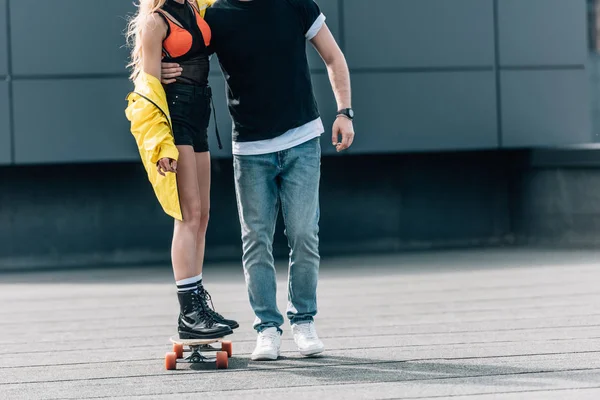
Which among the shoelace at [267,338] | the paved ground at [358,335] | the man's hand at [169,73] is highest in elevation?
the man's hand at [169,73]

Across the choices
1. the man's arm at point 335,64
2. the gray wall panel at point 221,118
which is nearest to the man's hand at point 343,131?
the man's arm at point 335,64

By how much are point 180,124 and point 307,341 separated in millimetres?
1147

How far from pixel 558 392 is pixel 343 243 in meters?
6.53

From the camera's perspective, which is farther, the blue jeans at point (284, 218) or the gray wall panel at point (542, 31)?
the gray wall panel at point (542, 31)

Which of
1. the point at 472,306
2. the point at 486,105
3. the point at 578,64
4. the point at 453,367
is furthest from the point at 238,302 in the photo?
the point at 578,64

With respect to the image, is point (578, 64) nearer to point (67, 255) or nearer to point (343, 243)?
point (343, 243)

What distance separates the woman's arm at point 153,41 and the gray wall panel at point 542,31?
613 centimetres

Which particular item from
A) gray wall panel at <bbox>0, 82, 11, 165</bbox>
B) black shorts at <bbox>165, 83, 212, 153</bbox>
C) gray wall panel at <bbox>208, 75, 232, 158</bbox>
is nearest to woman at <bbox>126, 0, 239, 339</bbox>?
black shorts at <bbox>165, 83, 212, 153</bbox>

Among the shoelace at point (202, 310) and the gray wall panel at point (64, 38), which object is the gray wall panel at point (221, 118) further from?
the shoelace at point (202, 310)

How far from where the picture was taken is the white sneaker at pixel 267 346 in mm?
4605

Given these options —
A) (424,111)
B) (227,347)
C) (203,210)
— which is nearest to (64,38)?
(424,111)

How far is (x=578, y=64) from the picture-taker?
10.1m

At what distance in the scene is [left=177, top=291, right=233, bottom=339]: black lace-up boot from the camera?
14.7 feet

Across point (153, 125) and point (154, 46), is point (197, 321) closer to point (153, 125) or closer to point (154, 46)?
A: point (153, 125)
